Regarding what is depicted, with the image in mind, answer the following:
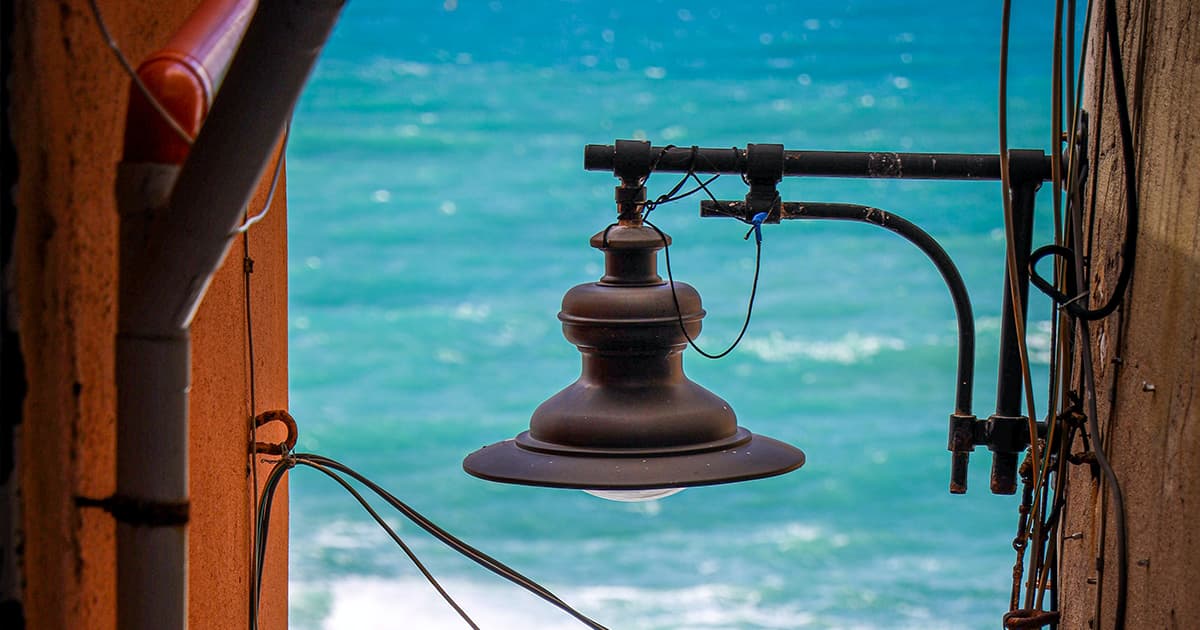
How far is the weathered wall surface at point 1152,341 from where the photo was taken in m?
0.95

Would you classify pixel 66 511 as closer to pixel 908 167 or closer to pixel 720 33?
pixel 908 167

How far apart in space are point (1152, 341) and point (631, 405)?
400mm

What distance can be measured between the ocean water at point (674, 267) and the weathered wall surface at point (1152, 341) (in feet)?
14.1

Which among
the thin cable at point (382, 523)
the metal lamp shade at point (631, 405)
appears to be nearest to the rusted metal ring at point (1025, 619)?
the metal lamp shade at point (631, 405)

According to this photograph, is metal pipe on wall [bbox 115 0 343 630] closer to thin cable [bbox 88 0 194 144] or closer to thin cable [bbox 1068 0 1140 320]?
thin cable [bbox 88 0 194 144]

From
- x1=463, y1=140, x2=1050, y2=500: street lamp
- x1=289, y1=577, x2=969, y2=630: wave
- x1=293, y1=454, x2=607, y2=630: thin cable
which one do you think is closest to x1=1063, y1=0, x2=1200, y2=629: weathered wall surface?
x1=463, y1=140, x2=1050, y2=500: street lamp

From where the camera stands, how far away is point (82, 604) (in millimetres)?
754

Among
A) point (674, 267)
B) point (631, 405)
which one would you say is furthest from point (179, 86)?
point (674, 267)

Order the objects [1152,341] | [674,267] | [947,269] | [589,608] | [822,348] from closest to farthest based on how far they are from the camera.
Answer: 1. [1152,341]
2. [947,269]
3. [589,608]
4. [822,348]
5. [674,267]

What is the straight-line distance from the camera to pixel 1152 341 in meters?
1.03

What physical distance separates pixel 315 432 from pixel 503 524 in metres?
0.90

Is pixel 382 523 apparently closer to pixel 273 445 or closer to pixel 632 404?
pixel 273 445

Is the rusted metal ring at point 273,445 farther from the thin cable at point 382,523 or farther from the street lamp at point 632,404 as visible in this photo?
the street lamp at point 632,404

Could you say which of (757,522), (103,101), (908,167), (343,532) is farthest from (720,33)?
(103,101)
